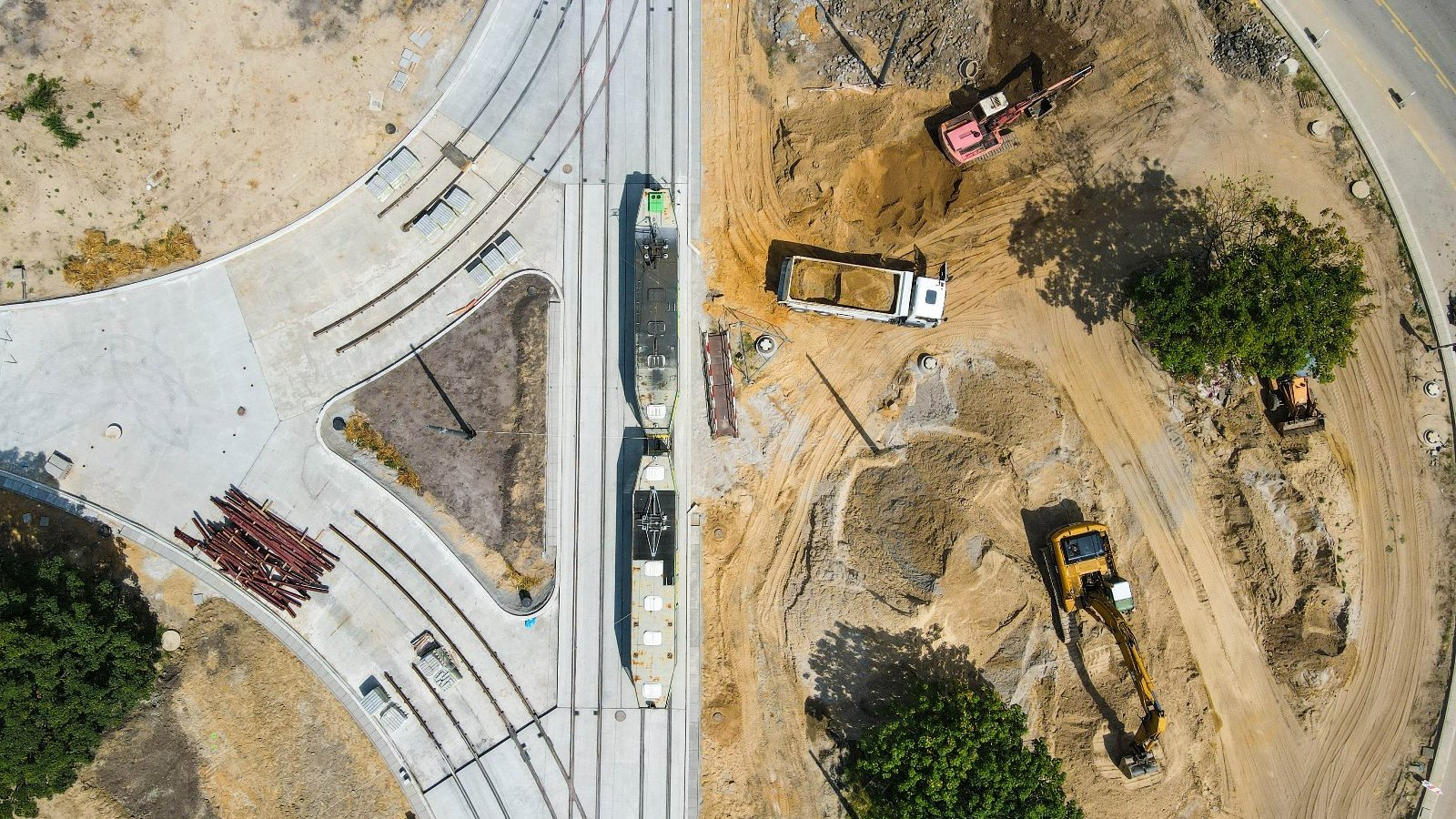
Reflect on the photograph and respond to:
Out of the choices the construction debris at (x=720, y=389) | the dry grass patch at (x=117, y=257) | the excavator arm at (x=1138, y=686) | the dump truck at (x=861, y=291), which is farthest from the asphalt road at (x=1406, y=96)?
the dry grass patch at (x=117, y=257)

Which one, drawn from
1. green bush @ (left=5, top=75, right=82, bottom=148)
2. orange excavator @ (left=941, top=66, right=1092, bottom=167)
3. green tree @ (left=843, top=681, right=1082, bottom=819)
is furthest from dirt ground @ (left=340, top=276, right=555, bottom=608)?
orange excavator @ (left=941, top=66, right=1092, bottom=167)

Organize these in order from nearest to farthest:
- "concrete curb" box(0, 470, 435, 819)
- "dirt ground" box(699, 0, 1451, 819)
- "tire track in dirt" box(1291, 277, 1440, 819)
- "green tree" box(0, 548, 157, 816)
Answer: "green tree" box(0, 548, 157, 816) < "dirt ground" box(699, 0, 1451, 819) < "tire track in dirt" box(1291, 277, 1440, 819) < "concrete curb" box(0, 470, 435, 819)

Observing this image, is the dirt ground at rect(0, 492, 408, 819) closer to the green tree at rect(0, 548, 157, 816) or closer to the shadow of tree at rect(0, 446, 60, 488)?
the shadow of tree at rect(0, 446, 60, 488)

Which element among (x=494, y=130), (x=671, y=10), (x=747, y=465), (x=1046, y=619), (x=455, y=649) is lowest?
(x=1046, y=619)

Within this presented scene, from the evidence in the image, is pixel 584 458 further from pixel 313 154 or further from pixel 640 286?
pixel 313 154

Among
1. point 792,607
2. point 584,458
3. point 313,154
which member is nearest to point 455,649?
point 584,458

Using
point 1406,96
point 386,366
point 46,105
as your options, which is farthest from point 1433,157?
point 46,105
